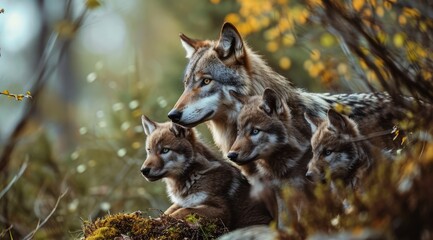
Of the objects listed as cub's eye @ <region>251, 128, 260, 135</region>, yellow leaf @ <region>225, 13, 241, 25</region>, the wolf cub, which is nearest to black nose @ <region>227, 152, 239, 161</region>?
cub's eye @ <region>251, 128, 260, 135</region>

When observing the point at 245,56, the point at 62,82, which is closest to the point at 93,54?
the point at 62,82

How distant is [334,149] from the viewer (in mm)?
6117

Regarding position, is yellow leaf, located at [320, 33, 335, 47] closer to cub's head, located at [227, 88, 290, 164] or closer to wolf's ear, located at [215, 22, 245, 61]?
wolf's ear, located at [215, 22, 245, 61]

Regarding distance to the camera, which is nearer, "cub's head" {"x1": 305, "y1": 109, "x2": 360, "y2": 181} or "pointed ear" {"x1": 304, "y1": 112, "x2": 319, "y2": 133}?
"cub's head" {"x1": 305, "y1": 109, "x2": 360, "y2": 181}

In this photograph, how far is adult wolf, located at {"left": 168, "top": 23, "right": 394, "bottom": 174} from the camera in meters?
7.19

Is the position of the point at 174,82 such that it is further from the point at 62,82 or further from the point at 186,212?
the point at 62,82

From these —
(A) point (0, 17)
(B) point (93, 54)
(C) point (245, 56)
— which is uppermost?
(A) point (0, 17)

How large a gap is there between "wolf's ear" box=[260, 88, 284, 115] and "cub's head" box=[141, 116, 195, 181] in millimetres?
958

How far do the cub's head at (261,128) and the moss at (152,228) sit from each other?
0.68 m

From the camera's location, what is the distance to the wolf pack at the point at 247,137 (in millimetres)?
6254

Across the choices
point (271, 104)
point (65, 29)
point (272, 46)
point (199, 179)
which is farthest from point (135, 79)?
point (65, 29)

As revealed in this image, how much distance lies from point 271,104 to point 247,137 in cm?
39

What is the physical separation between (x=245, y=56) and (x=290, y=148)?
1236 millimetres

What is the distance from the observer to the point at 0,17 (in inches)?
223
